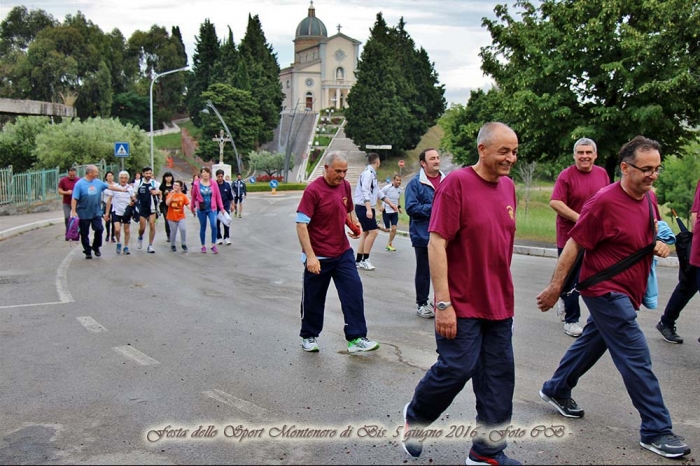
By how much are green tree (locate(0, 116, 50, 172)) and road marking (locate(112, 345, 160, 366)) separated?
34.7 m

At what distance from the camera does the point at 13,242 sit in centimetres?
1759

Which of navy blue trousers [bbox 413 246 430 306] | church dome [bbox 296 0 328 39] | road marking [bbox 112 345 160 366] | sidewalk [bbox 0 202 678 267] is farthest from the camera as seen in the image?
church dome [bbox 296 0 328 39]

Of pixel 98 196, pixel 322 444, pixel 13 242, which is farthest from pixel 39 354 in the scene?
pixel 13 242

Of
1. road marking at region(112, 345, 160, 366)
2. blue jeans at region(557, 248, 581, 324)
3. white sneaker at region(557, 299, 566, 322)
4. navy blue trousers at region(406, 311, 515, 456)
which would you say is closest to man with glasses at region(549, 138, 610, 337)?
blue jeans at region(557, 248, 581, 324)

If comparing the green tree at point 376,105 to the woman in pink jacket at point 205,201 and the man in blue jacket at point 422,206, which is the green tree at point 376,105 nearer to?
the woman in pink jacket at point 205,201

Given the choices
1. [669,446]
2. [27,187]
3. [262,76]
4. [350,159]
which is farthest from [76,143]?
[262,76]

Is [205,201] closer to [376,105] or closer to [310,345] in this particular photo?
[310,345]

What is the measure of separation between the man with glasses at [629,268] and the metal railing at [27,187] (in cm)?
2405

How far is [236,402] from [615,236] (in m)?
2.95

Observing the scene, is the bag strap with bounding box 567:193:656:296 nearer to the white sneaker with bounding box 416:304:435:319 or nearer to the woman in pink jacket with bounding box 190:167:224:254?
the white sneaker with bounding box 416:304:435:319

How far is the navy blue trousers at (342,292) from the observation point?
6629mm

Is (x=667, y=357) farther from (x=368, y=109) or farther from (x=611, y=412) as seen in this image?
(x=368, y=109)

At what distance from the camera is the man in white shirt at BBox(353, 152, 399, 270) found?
40.8 feet

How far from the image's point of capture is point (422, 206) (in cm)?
816
